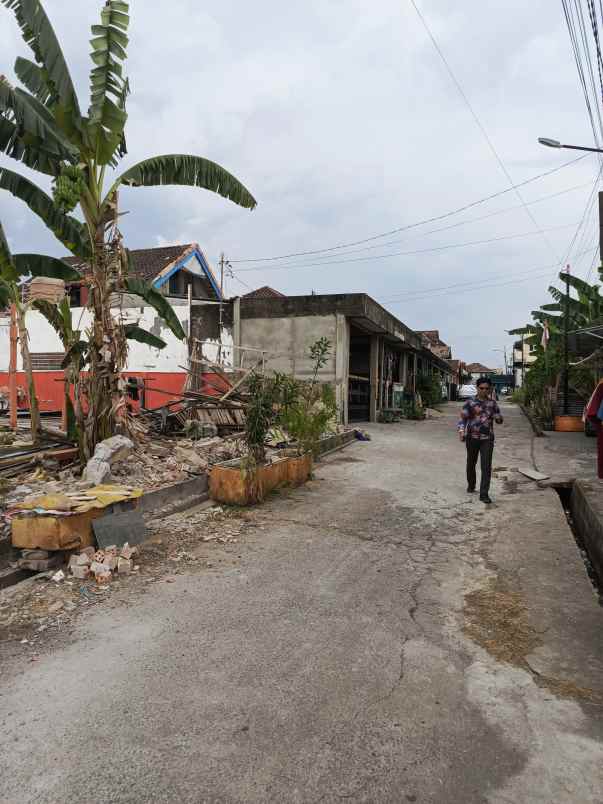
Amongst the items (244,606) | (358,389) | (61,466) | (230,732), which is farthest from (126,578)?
(358,389)

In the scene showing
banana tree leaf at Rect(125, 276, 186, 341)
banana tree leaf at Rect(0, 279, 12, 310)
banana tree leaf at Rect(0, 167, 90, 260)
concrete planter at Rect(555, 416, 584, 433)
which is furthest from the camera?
concrete planter at Rect(555, 416, 584, 433)

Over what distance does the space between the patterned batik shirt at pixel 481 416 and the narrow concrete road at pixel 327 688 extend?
263cm

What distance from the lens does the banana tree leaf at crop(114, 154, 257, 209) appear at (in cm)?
711

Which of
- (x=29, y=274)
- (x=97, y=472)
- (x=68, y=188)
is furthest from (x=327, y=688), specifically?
(x=29, y=274)

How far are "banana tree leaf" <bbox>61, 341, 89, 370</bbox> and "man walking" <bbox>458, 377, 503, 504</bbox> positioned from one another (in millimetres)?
5394

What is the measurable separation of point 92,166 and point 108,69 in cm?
112

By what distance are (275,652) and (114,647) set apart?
989 millimetres

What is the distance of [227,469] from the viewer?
691 centimetres

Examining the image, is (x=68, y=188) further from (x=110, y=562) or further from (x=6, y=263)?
(x=110, y=562)

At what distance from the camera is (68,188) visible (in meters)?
6.28

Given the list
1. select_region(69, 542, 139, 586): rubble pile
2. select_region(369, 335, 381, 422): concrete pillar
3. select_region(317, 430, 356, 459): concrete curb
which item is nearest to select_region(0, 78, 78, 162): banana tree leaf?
select_region(69, 542, 139, 586): rubble pile

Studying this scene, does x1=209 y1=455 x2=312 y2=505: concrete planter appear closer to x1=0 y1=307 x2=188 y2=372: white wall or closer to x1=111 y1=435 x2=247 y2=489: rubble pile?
x1=111 y1=435 x2=247 y2=489: rubble pile

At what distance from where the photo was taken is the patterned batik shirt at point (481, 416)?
7613 mm

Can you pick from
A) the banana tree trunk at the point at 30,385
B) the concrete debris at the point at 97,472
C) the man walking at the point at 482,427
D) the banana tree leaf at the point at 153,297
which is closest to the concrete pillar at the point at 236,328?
the banana tree leaf at the point at 153,297
